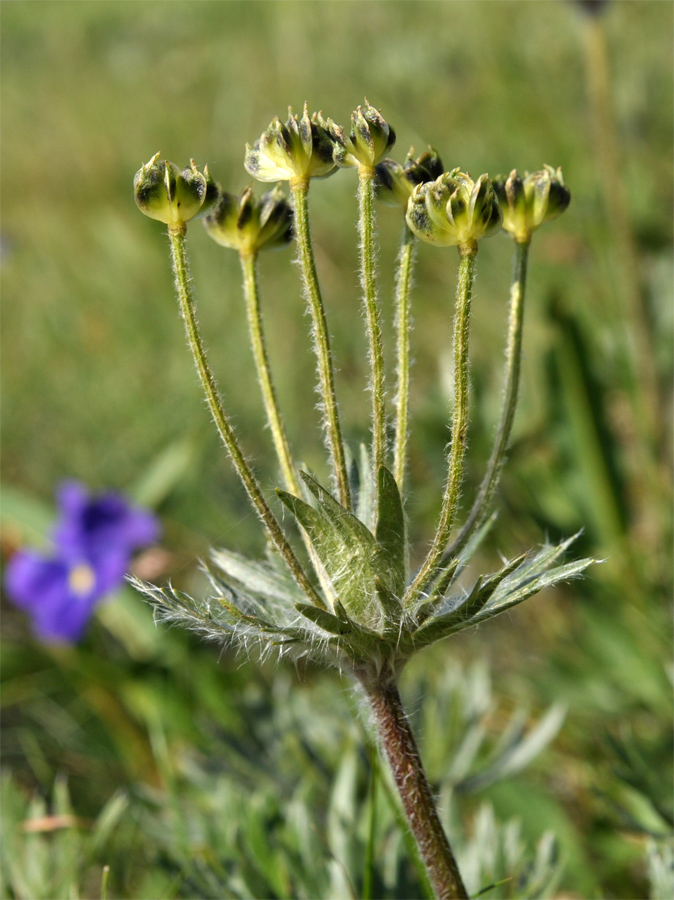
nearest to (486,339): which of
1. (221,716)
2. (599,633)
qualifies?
(599,633)

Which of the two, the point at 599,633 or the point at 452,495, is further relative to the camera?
the point at 599,633

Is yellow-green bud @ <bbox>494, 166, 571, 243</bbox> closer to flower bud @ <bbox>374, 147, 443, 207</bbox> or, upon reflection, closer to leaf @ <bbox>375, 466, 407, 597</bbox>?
flower bud @ <bbox>374, 147, 443, 207</bbox>

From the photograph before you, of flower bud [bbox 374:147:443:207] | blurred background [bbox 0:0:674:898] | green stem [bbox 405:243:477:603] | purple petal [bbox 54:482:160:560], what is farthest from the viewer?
purple petal [bbox 54:482:160:560]

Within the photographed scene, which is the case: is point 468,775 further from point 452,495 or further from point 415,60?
point 415,60

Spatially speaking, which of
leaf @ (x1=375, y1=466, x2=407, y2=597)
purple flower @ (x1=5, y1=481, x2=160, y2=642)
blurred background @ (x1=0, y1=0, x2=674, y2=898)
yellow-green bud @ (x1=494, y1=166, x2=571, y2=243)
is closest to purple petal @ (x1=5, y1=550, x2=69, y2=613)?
purple flower @ (x1=5, y1=481, x2=160, y2=642)

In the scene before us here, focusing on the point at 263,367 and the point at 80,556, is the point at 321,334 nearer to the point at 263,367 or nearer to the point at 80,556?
the point at 263,367

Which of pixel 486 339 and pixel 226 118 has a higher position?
pixel 226 118

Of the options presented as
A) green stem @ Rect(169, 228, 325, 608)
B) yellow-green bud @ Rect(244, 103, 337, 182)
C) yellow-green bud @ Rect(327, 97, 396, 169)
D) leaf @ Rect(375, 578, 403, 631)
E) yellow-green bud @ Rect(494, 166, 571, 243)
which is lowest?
leaf @ Rect(375, 578, 403, 631)
